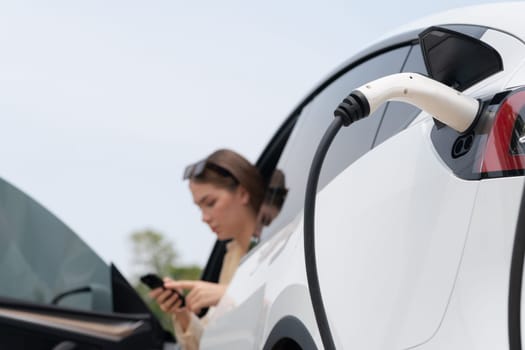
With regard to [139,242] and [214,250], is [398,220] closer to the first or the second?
[214,250]

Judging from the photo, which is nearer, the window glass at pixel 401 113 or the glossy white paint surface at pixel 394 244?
the glossy white paint surface at pixel 394 244

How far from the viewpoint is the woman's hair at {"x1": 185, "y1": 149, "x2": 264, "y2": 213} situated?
13.6 ft

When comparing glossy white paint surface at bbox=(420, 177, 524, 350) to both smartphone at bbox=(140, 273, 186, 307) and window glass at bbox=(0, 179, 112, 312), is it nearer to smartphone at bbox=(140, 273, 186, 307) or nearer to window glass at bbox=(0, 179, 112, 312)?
window glass at bbox=(0, 179, 112, 312)

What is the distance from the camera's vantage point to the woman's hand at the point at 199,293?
3.60 metres

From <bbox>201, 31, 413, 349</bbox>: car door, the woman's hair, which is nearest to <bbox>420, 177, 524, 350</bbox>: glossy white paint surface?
<bbox>201, 31, 413, 349</bbox>: car door

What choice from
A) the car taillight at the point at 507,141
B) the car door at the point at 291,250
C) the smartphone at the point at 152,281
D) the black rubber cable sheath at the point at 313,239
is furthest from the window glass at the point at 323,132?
the smartphone at the point at 152,281

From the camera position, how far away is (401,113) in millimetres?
2123

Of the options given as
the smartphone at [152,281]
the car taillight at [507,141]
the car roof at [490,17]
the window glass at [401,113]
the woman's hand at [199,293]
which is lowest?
the woman's hand at [199,293]

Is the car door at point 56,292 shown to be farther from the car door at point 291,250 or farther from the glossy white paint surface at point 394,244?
the glossy white paint surface at point 394,244

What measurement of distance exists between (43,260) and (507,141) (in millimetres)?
1726

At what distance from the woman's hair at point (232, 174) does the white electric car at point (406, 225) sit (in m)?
1.37

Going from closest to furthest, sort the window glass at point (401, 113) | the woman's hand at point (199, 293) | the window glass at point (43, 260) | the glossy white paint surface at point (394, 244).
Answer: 1. the glossy white paint surface at point (394, 244)
2. the window glass at point (401, 113)
3. the window glass at point (43, 260)
4. the woman's hand at point (199, 293)

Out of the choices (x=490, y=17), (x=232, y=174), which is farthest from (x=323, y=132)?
(x=232, y=174)

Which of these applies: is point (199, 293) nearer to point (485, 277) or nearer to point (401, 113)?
point (401, 113)
